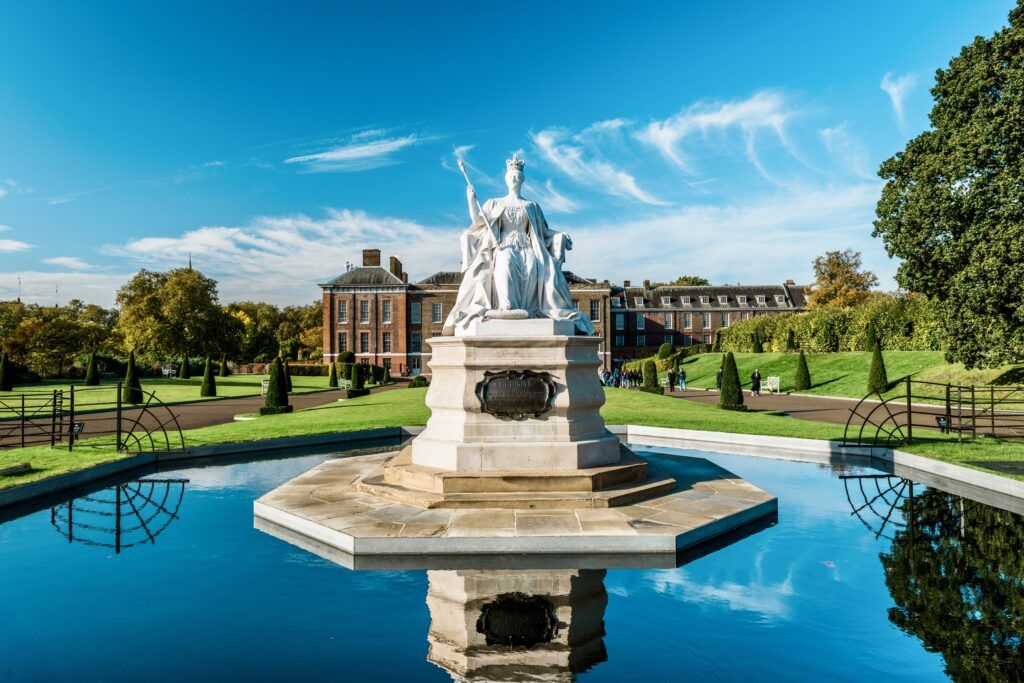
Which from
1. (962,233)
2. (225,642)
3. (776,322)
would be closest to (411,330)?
(776,322)

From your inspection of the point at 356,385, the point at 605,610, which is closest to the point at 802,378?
the point at 356,385

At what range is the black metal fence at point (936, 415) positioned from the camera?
1296 centimetres

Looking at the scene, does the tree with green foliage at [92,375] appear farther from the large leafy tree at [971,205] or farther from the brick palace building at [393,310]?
the large leafy tree at [971,205]

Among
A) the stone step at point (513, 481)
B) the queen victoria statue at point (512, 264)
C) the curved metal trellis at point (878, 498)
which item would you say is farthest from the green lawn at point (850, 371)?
the stone step at point (513, 481)

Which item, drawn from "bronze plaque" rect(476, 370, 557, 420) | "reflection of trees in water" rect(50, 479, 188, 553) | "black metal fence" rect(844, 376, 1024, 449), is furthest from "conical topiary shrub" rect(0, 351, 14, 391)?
"black metal fence" rect(844, 376, 1024, 449)

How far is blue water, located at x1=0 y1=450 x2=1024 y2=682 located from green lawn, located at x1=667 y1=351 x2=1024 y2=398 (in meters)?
24.6

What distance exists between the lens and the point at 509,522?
264 inches

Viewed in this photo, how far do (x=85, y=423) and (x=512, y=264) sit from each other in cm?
1971

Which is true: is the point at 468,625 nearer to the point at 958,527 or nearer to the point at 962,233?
the point at 958,527

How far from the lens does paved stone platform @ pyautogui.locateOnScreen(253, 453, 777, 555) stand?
6.20 meters

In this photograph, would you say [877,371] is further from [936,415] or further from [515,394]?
[515,394]

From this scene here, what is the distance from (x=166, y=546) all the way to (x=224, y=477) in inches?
173

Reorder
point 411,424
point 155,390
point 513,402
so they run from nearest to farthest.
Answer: point 513,402, point 411,424, point 155,390

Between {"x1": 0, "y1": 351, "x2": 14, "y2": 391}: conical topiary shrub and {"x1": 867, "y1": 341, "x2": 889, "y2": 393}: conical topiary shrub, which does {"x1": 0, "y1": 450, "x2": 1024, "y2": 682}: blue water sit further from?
{"x1": 0, "y1": 351, "x2": 14, "y2": 391}: conical topiary shrub
